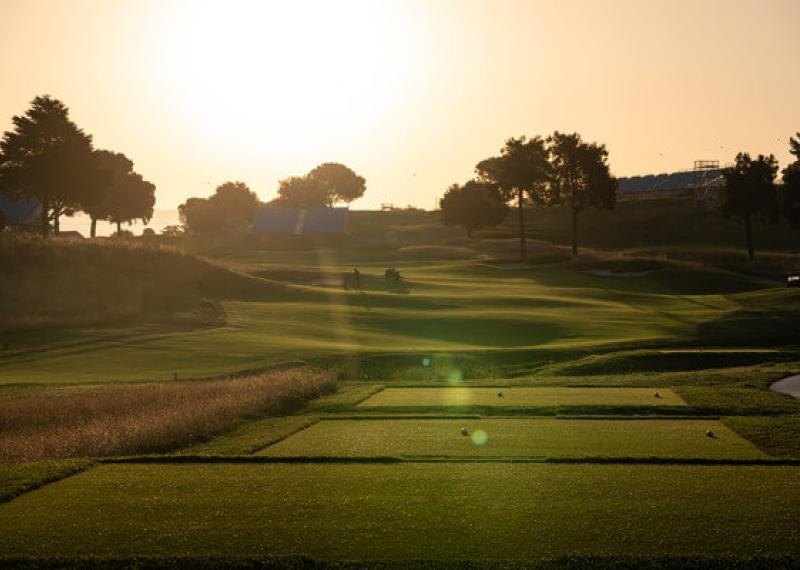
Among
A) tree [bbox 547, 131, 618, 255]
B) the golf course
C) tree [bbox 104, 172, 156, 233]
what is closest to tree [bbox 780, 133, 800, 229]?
tree [bbox 547, 131, 618, 255]

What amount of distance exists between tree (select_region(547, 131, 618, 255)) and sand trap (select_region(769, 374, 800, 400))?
7459cm

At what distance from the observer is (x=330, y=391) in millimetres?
30672

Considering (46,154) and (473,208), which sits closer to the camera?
(46,154)

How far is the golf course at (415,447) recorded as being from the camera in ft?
41.6

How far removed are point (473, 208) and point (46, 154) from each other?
68.1 m

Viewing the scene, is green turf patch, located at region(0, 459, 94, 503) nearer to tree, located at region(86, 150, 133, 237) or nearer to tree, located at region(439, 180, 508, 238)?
tree, located at region(86, 150, 133, 237)

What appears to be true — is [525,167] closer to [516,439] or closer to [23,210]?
[23,210]

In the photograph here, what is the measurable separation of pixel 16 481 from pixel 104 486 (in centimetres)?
144

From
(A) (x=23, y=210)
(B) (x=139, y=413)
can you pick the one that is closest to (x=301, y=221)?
(A) (x=23, y=210)

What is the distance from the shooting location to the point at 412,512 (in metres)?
13.9

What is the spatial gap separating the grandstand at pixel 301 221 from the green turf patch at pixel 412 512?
138167mm

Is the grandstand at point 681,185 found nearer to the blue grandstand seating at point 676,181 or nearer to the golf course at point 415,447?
the blue grandstand seating at point 676,181

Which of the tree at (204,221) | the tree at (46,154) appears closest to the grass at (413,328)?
the tree at (46,154)

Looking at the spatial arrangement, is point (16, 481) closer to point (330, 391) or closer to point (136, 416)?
point (136, 416)
